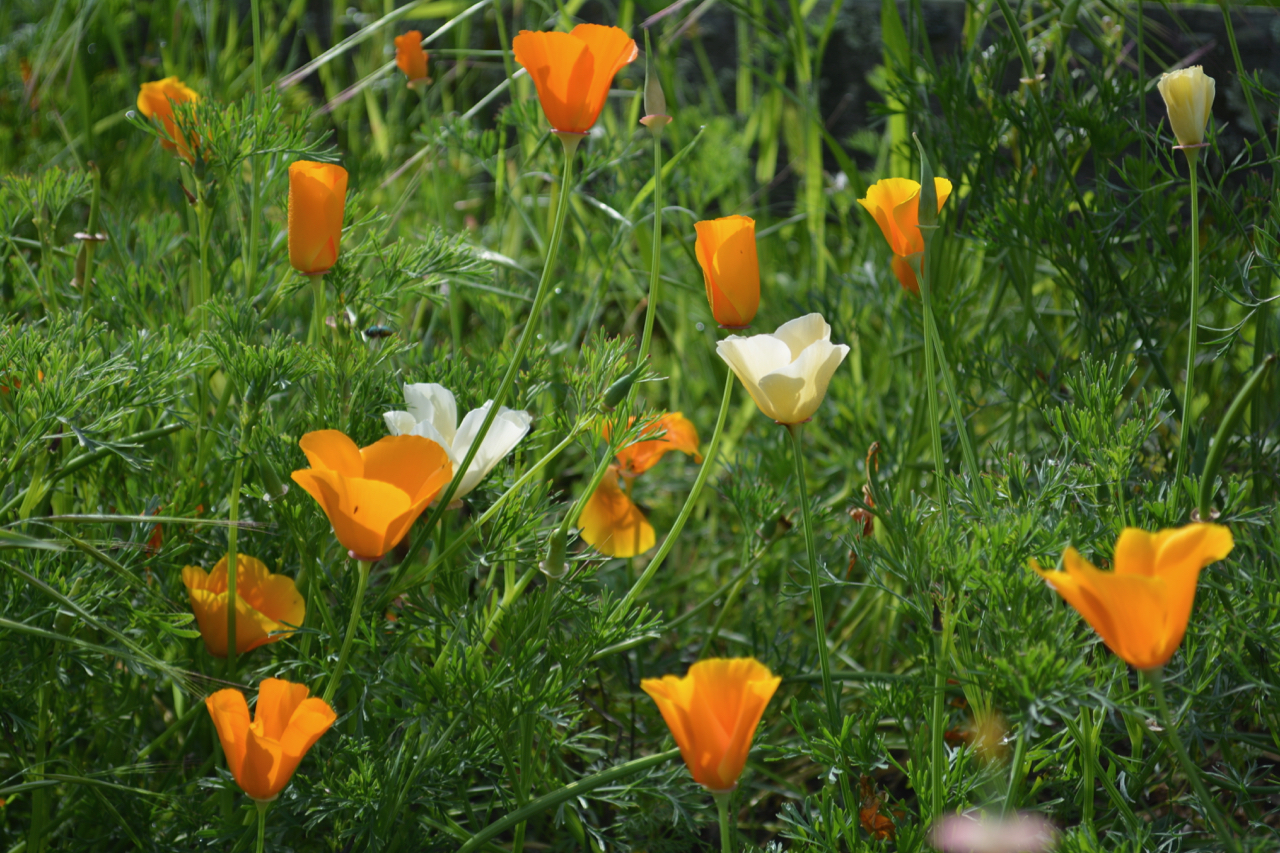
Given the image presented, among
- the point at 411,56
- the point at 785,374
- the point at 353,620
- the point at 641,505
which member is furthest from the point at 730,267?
the point at 641,505

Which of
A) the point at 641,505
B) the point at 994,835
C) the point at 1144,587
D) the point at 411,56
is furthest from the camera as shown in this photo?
the point at 641,505

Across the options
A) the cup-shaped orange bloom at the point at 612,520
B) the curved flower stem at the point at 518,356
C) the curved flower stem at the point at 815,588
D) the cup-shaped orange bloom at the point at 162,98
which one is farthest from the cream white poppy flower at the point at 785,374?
the cup-shaped orange bloom at the point at 162,98

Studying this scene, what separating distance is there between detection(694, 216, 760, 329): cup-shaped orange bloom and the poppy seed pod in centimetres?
30

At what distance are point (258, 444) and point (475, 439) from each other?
6.5 inches

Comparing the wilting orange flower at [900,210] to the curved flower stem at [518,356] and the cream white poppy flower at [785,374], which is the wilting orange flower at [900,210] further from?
the curved flower stem at [518,356]

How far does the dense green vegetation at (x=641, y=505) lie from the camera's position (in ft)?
2.17

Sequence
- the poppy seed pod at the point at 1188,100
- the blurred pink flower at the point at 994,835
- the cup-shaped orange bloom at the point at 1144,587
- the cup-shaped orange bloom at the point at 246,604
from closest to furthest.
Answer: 1. the cup-shaped orange bloom at the point at 1144,587
2. the blurred pink flower at the point at 994,835
3. the poppy seed pod at the point at 1188,100
4. the cup-shaped orange bloom at the point at 246,604

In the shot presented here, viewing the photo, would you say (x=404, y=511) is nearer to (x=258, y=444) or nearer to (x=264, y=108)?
(x=258, y=444)

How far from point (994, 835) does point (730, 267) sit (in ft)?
1.35

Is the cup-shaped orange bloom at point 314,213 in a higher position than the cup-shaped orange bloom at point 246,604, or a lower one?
higher

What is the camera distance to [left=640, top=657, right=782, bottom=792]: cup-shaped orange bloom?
528 mm

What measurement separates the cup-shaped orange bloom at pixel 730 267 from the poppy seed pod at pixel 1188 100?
0.30m

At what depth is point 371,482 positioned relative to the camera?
0.59 m

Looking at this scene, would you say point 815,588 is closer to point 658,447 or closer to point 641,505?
point 658,447
